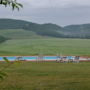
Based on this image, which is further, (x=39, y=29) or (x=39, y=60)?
(x=39, y=29)

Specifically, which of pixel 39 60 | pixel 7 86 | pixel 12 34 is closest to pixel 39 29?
pixel 12 34

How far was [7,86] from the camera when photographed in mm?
16875

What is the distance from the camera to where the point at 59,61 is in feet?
128

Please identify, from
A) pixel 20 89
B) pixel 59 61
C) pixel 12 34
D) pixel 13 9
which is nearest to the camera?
pixel 13 9

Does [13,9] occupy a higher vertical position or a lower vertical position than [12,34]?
higher

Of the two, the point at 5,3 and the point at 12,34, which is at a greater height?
the point at 5,3

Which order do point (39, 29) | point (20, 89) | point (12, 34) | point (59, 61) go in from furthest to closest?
point (39, 29)
point (12, 34)
point (59, 61)
point (20, 89)

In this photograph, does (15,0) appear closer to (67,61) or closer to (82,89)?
(82,89)

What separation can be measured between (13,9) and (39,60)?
Answer: 3848 cm

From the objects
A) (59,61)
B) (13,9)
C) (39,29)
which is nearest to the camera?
(13,9)

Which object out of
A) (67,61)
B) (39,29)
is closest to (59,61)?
(67,61)

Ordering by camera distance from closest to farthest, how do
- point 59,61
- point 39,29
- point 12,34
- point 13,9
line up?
point 13,9
point 59,61
point 12,34
point 39,29

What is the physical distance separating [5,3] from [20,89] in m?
13.7

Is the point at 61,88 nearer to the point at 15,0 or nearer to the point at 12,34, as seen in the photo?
the point at 15,0
